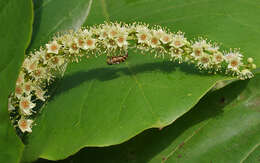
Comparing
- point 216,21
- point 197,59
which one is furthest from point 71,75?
point 216,21

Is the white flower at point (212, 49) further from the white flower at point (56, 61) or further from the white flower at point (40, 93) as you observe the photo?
the white flower at point (40, 93)

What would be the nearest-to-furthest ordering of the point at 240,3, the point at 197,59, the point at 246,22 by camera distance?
1. the point at 197,59
2. the point at 246,22
3. the point at 240,3

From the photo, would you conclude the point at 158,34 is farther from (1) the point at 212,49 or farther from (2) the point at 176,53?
(1) the point at 212,49

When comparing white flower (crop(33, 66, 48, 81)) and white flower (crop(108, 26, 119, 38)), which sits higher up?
white flower (crop(108, 26, 119, 38))

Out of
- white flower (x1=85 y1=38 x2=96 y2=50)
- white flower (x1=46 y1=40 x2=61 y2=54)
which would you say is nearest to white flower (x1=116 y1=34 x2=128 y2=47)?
white flower (x1=85 y1=38 x2=96 y2=50)

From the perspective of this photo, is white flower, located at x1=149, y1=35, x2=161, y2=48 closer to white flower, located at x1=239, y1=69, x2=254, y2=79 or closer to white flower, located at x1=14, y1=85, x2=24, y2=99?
white flower, located at x1=239, y1=69, x2=254, y2=79

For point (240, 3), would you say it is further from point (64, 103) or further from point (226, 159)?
point (64, 103)

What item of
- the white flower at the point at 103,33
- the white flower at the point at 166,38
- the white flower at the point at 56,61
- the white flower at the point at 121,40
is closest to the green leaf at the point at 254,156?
the white flower at the point at 166,38
